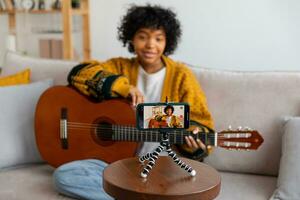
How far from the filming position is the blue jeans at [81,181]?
5.30 feet

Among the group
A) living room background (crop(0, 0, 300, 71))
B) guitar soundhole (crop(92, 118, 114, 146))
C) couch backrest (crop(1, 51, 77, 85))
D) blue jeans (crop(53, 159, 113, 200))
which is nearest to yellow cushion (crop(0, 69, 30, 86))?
couch backrest (crop(1, 51, 77, 85))

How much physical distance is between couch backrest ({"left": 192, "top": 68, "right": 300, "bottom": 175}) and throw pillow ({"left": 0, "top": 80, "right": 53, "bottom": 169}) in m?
0.78

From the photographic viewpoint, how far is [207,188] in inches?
46.7

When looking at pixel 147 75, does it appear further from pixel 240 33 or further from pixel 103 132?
pixel 240 33

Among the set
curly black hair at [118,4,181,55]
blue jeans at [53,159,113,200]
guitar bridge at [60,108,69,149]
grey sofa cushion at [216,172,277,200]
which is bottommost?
grey sofa cushion at [216,172,277,200]

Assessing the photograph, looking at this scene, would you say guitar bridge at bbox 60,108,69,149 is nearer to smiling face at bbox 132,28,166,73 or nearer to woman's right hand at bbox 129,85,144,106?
woman's right hand at bbox 129,85,144,106

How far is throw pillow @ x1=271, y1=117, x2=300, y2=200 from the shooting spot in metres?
1.59

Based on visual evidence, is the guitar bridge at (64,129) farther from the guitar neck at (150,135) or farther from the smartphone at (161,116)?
the smartphone at (161,116)

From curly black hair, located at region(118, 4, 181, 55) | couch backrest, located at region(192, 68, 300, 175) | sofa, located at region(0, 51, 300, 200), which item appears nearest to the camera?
sofa, located at region(0, 51, 300, 200)

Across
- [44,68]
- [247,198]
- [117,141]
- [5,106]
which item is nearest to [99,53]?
[44,68]

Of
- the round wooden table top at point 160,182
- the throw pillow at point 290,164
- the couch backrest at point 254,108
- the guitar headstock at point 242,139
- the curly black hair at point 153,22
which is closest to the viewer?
the round wooden table top at point 160,182

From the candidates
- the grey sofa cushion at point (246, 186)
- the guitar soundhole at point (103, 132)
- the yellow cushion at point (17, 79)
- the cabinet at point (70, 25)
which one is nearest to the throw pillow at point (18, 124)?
the yellow cushion at point (17, 79)

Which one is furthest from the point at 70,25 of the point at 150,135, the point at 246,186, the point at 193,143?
the point at 246,186

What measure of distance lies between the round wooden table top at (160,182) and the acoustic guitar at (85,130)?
0.34 meters
